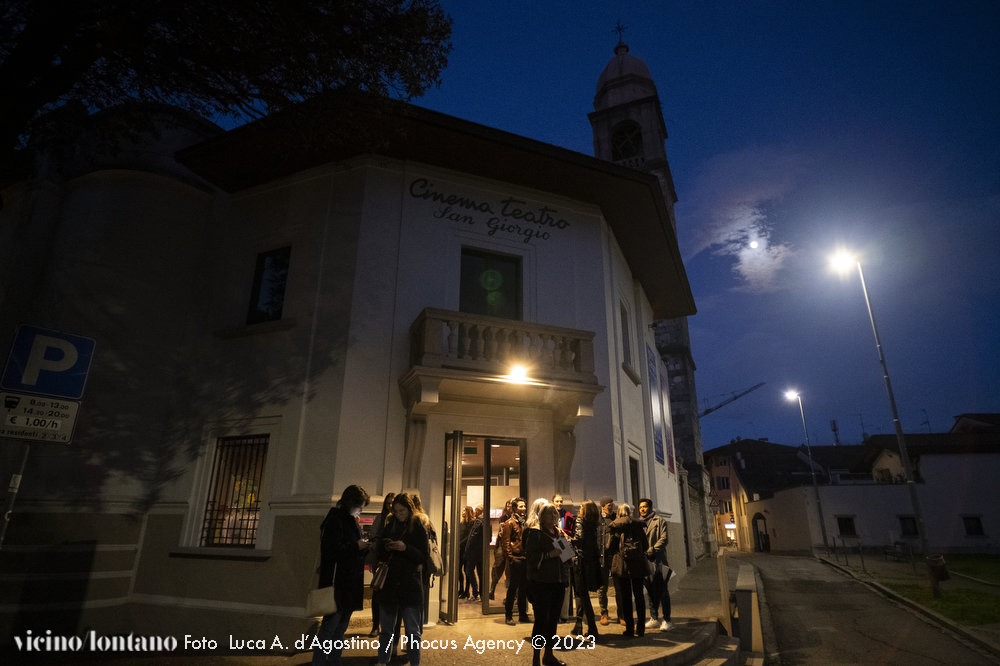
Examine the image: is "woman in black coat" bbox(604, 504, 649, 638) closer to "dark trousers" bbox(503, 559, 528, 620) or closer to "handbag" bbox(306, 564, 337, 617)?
"dark trousers" bbox(503, 559, 528, 620)

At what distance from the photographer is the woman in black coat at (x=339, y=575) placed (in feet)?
17.1

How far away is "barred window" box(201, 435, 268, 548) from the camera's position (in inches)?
371

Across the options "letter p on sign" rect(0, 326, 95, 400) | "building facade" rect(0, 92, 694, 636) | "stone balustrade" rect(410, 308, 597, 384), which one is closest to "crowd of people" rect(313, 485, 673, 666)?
"building facade" rect(0, 92, 694, 636)

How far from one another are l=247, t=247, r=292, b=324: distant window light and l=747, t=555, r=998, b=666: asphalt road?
11.2 meters

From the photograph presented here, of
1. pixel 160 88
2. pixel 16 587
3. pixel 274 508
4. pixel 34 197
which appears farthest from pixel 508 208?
pixel 16 587

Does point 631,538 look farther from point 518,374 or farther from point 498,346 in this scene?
point 498,346

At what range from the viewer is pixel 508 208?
39.1ft

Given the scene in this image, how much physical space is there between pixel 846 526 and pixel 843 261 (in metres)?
26.6

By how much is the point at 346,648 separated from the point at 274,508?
305cm

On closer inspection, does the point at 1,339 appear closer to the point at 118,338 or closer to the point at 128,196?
the point at 118,338

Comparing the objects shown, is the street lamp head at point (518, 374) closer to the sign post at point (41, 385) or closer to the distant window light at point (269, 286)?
the distant window light at point (269, 286)

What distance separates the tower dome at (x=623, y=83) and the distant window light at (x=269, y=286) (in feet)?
97.0

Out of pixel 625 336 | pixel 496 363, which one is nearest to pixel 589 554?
pixel 496 363

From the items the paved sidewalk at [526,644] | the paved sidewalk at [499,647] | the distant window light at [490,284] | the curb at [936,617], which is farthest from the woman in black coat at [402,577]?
the curb at [936,617]
